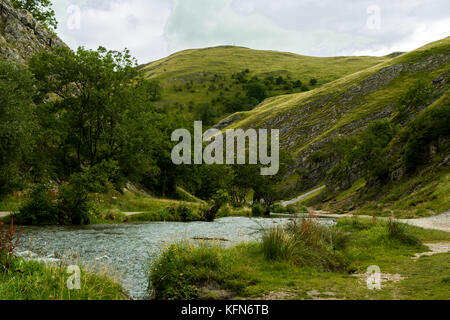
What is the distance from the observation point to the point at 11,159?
26.3 m

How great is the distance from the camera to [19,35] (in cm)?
5644

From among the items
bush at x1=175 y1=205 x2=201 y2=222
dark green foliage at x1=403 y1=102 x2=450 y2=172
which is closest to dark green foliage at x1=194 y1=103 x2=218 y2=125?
dark green foliage at x1=403 y1=102 x2=450 y2=172

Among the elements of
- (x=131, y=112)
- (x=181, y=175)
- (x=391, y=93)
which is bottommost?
(x=181, y=175)

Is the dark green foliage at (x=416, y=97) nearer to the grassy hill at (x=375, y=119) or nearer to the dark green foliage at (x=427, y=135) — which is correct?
the grassy hill at (x=375, y=119)

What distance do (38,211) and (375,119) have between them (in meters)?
112

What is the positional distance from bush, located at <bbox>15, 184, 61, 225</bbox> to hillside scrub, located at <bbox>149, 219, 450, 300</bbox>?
19.8 meters

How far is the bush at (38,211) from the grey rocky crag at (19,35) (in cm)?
3244

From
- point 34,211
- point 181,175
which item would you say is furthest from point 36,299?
point 181,175

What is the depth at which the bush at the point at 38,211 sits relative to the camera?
25.8 meters

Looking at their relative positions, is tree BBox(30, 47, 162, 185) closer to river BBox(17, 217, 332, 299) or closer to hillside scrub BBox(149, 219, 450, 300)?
river BBox(17, 217, 332, 299)

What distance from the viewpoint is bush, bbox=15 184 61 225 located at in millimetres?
25828

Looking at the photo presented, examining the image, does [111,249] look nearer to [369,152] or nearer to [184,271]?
[184,271]

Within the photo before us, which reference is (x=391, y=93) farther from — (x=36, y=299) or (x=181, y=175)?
(x=36, y=299)
